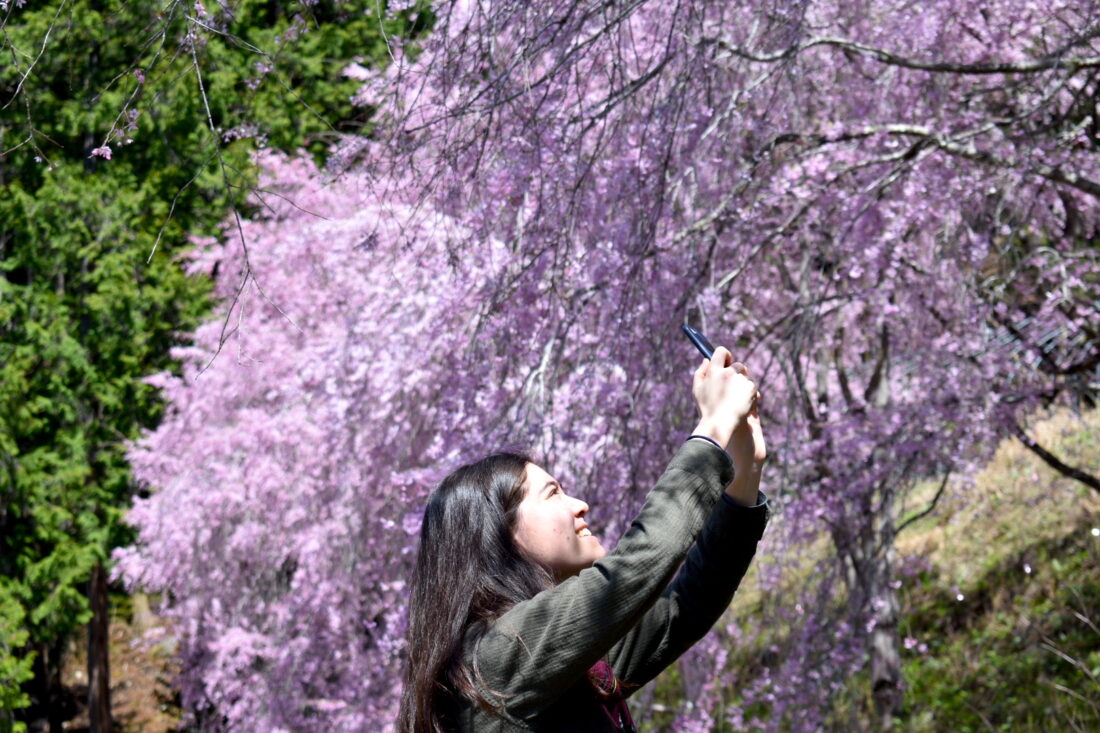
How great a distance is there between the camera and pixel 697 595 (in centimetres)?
179

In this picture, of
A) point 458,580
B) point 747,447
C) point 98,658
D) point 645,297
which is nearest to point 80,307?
point 98,658

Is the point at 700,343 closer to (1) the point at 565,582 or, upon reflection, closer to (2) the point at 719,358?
(2) the point at 719,358

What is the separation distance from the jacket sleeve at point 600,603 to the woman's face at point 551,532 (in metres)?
0.15

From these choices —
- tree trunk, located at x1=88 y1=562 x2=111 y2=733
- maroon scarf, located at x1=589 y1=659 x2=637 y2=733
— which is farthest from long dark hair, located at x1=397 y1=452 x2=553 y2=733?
tree trunk, located at x1=88 y1=562 x2=111 y2=733

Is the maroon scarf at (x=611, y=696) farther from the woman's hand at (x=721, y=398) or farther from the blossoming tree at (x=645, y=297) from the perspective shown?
the blossoming tree at (x=645, y=297)

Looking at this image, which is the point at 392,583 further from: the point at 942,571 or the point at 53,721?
the point at 53,721

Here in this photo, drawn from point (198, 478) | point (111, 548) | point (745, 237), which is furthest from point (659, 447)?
point (111, 548)

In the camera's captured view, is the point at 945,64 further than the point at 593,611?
Yes

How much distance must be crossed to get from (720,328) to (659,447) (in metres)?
0.52

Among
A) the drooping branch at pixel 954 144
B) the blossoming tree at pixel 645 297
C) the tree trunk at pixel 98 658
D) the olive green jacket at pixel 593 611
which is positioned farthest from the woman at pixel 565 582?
the tree trunk at pixel 98 658

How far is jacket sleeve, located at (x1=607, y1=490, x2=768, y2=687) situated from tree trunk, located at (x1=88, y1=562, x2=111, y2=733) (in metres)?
11.2

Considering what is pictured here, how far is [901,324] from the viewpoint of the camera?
695 centimetres

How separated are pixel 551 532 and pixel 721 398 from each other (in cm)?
30

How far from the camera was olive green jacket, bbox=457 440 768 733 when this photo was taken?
1529 millimetres
